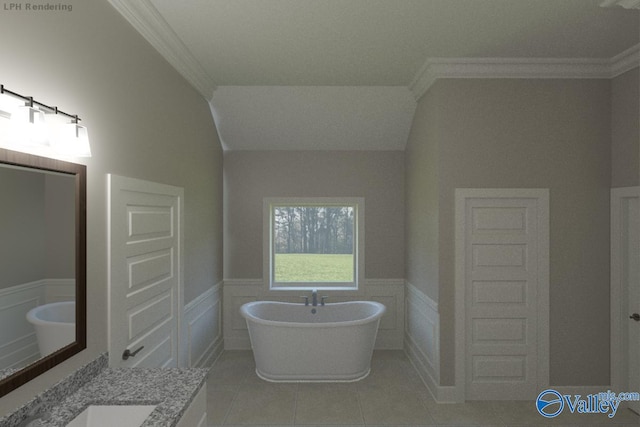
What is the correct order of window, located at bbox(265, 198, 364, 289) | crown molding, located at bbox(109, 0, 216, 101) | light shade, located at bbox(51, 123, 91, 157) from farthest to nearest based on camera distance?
window, located at bbox(265, 198, 364, 289) → crown molding, located at bbox(109, 0, 216, 101) → light shade, located at bbox(51, 123, 91, 157)

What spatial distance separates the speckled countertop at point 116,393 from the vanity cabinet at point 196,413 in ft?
0.15

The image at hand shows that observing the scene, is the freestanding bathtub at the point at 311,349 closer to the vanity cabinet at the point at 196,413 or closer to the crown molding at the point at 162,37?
the vanity cabinet at the point at 196,413

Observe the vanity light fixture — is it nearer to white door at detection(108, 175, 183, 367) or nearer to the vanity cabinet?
white door at detection(108, 175, 183, 367)

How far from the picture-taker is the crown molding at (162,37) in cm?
229

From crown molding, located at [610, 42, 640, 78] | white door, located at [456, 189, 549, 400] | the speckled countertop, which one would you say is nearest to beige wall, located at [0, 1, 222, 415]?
the speckled countertop

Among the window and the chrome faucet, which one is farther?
the window

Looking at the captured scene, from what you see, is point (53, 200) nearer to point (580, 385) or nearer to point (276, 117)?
point (276, 117)

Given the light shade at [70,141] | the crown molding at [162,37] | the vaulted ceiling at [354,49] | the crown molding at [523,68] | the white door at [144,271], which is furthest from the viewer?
the crown molding at [523,68]

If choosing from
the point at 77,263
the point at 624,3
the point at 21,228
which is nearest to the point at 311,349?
the point at 77,263

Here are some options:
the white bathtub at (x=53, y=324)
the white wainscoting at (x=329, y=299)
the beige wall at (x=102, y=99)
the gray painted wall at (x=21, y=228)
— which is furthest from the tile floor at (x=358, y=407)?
the gray painted wall at (x=21, y=228)

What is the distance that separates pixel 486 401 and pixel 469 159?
203 centimetres

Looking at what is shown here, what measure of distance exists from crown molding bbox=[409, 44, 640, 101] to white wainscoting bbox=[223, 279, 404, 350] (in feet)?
8.01

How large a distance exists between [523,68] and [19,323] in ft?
12.2

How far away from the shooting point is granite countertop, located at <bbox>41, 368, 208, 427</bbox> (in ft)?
5.05
